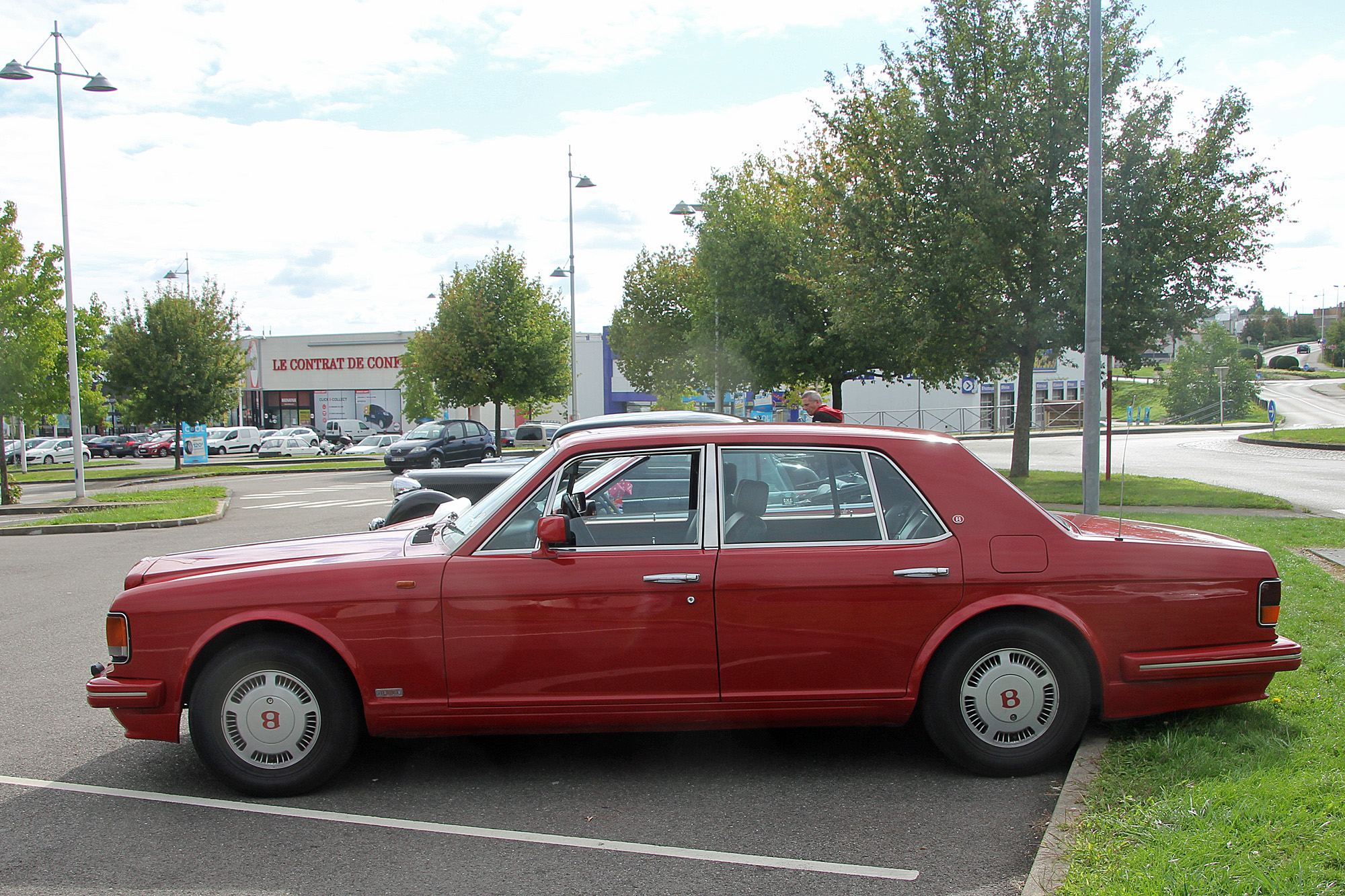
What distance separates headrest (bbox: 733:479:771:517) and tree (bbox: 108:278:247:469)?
34.5 metres

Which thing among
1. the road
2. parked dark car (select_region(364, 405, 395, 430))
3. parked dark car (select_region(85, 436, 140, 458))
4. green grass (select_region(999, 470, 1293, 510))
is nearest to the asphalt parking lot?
the road

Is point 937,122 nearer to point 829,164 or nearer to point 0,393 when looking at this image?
point 829,164

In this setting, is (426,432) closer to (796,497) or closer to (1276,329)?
(796,497)

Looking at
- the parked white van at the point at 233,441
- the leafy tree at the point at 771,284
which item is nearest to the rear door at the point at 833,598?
the leafy tree at the point at 771,284

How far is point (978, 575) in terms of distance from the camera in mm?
4258

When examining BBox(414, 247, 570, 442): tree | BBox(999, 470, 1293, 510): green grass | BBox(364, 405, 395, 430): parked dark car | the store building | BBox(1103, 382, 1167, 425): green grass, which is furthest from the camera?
the store building

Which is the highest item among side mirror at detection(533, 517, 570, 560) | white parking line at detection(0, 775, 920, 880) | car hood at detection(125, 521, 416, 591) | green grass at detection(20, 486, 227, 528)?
side mirror at detection(533, 517, 570, 560)

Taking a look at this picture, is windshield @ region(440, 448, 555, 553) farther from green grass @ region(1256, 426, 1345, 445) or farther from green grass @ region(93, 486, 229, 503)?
green grass @ region(1256, 426, 1345, 445)

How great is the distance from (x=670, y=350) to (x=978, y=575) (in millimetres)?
41720

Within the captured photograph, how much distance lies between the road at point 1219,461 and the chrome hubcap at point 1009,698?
9.52 ft

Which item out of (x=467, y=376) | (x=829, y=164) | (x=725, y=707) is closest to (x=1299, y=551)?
(x=725, y=707)

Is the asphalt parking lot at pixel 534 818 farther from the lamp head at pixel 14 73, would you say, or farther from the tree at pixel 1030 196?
the lamp head at pixel 14 73

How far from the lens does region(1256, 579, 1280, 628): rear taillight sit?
4371mm

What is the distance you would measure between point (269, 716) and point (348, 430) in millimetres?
62967
